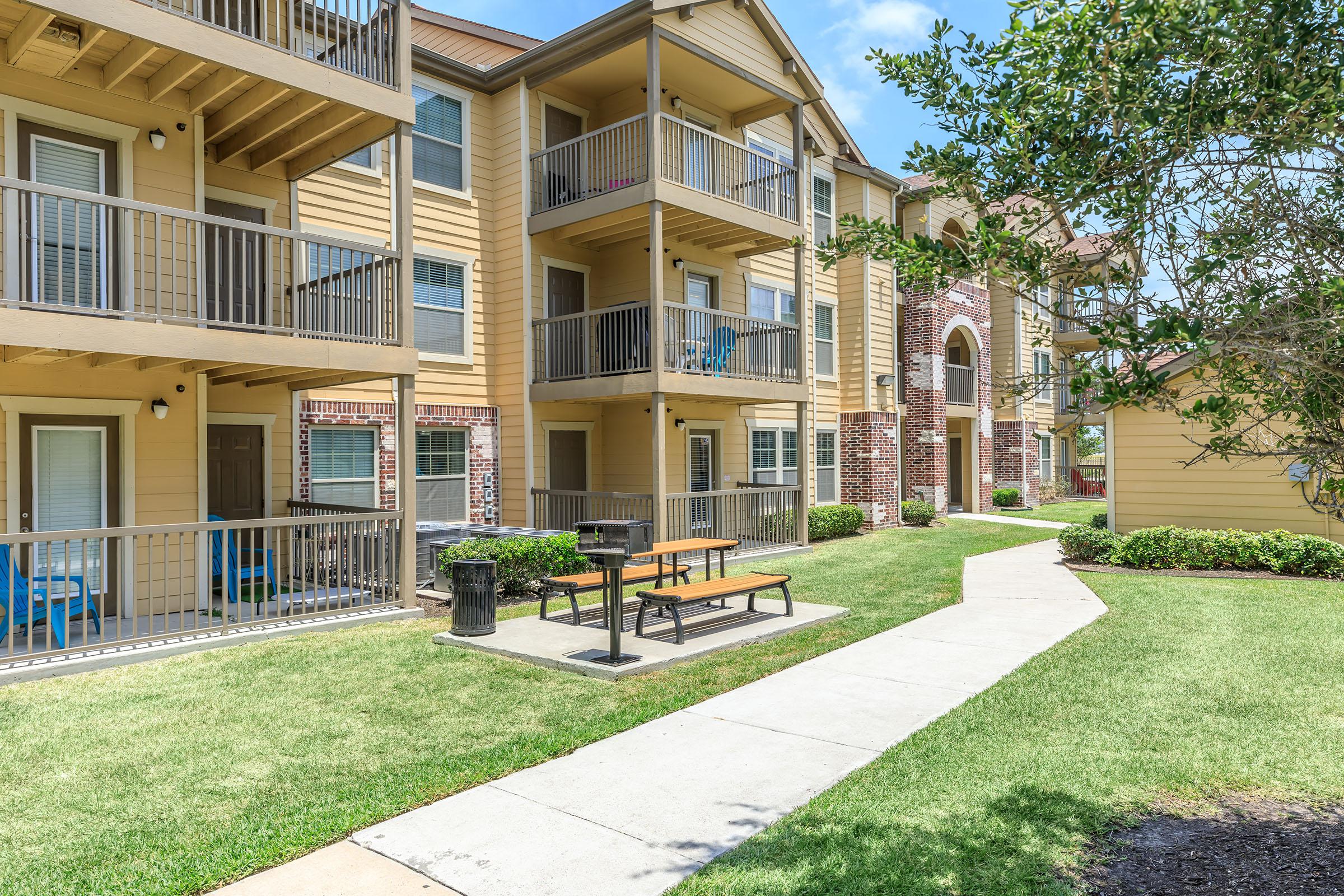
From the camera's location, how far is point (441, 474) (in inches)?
559

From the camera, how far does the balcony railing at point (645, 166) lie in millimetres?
14367

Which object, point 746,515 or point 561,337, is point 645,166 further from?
point 746,515

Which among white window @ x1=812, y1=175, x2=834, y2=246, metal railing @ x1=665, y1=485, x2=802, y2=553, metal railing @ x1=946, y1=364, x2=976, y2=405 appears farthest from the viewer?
metal railing @ x1=946, y1=364, x2=976, y2=405

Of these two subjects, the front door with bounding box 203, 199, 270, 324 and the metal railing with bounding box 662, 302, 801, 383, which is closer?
the front door with bounding box 203, 199, 270, 324

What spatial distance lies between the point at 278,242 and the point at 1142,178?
36.1 feet

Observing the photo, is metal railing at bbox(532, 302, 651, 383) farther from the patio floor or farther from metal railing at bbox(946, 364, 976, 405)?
metal railing at bbox(946, 364, 976, 405)

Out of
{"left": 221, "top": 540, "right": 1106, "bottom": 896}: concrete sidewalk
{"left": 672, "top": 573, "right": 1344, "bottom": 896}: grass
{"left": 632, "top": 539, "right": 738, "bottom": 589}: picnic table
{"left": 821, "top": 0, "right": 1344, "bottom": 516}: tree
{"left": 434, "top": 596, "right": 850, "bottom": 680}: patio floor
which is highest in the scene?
{"left": 821, "top": 0, "right": 1344, "bottom": 516}: tree

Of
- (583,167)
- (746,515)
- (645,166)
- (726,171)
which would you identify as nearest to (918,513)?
(746,515)

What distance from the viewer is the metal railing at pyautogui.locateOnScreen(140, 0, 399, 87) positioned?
927 centimetres

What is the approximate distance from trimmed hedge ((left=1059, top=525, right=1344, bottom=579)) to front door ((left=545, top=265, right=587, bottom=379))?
9.25 meters

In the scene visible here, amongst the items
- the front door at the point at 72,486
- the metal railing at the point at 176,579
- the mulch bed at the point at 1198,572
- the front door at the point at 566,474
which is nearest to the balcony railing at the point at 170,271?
the front door at the point at 72,486

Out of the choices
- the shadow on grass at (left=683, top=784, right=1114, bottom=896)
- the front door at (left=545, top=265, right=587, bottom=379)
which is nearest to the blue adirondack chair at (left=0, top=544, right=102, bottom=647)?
the shadow on grass at (left=683, top=784, right=1114, bottom=896)

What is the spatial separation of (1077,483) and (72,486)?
34.8 metres

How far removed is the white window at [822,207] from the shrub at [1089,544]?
29.7 feet
